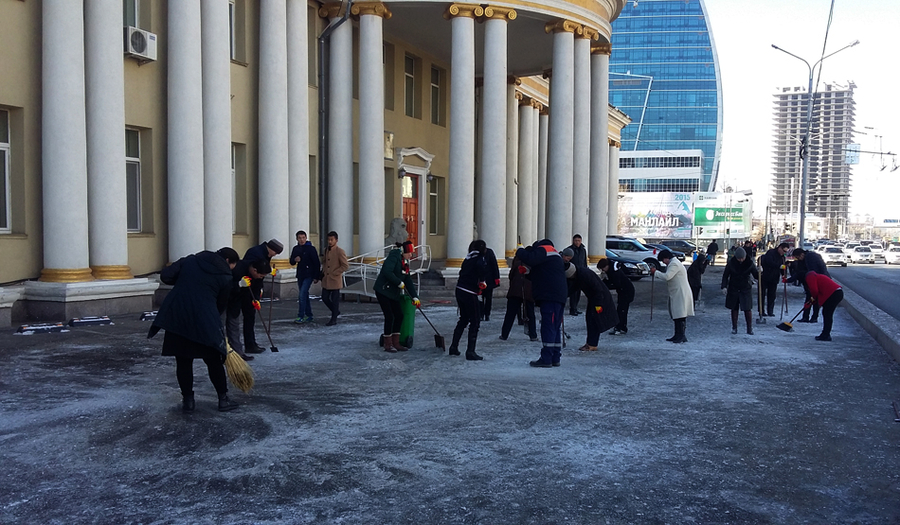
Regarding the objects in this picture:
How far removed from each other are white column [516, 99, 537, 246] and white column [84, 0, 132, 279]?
66.9 feet

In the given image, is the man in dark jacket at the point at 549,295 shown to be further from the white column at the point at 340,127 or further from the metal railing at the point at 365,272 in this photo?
the white column at the point at 340,127

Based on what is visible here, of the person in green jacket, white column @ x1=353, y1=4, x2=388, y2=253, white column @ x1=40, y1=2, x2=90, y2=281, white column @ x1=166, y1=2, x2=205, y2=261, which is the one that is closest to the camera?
the person in green jacket

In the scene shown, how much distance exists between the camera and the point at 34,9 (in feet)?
44.1

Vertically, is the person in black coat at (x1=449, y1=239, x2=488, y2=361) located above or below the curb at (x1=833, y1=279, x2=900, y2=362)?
above

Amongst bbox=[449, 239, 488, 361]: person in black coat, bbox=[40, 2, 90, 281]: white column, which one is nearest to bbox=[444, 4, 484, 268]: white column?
bbox=[40, 2, 90, 281]: white column

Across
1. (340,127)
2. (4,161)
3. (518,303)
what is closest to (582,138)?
(340,127)

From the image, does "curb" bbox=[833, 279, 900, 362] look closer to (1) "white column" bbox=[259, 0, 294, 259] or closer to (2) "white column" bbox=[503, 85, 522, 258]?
(1) "white column" bbox=[259, 0, 294, 259]

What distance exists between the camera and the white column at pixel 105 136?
45.6 feet

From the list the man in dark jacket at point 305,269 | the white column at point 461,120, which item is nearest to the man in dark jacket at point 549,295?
the man in dark jacket at point 305,269

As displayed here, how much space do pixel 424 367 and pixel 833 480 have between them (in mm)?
5188

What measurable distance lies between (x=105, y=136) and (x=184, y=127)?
1.96m

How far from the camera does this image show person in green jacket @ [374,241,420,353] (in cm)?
1073

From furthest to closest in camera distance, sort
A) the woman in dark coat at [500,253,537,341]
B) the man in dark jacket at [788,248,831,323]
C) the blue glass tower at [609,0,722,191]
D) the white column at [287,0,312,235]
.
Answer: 1. the blue glass tower at [609,0,722,191]
2. the white column at [287,0,312,235]
3. the man in dark jacket at [788,248,831,323]
4. the woman in dark coat at [500,253,537,341]

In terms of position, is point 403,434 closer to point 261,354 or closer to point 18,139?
point 261,354
